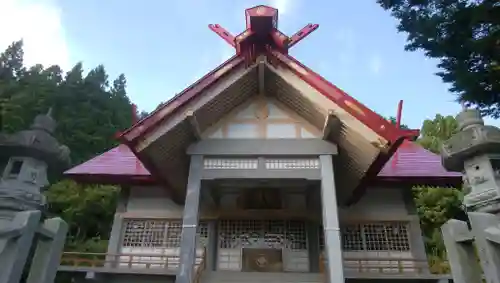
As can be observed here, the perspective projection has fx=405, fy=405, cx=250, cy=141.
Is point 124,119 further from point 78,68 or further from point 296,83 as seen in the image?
point 296,83

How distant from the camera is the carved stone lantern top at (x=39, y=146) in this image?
509 centimetres

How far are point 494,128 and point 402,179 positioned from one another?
592cm

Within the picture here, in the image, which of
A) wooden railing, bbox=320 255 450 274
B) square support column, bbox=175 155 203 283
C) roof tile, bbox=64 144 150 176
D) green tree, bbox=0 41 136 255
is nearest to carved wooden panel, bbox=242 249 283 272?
wooden railing, bbox=320 255 450 274

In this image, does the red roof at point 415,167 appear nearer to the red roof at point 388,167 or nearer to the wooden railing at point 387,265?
the red roof at point 388,167

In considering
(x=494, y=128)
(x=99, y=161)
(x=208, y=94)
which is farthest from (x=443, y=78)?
(x=99, y=161)

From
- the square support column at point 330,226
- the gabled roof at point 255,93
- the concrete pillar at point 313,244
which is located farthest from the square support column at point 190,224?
the concrete pillar at point 313,244

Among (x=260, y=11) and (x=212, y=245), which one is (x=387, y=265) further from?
(x=260, y=11)

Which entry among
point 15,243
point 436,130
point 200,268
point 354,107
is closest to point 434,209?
point 436,130

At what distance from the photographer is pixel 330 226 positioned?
26.1ft

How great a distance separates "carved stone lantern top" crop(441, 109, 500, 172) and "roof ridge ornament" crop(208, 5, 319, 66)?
191 inches

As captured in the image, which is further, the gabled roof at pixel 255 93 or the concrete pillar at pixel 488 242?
the gabled roof at pixel 255 93

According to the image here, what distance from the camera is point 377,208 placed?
1116cm

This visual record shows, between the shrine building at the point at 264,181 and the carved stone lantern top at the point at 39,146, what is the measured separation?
2745 mm

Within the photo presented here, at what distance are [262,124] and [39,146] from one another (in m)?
5.59
